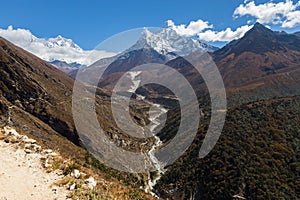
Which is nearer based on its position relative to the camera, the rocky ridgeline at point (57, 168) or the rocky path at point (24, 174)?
the rocky path at point (24, 174)

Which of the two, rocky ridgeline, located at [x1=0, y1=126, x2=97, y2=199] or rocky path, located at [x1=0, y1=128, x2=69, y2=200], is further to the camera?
rocky ridgeline, located at [x1=0, y1=126, x2=97, y2=199]

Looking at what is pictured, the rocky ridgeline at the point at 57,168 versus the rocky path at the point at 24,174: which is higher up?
the rocky ridgeline at the point at 57,168

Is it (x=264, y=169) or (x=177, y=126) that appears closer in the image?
(x=264, y=169)

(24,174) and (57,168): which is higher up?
(57,168)

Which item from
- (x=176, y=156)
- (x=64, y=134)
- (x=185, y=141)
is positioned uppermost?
(x=185, y=141)

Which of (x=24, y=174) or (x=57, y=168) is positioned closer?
(x=24, y=174)

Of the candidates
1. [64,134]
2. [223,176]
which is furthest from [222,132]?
[64,134]

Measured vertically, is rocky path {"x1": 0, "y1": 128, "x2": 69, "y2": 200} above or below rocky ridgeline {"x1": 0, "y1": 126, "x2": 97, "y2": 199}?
below

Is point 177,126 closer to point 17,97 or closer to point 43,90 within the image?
point 43,90
